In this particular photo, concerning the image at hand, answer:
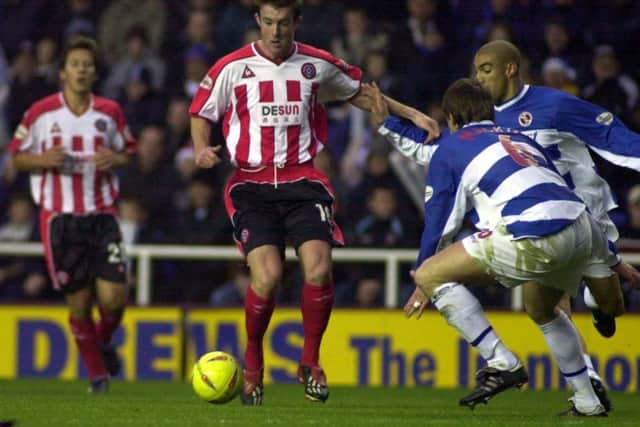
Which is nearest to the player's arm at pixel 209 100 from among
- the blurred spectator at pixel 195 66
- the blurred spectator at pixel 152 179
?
the blurred spectator at pixel 152 179

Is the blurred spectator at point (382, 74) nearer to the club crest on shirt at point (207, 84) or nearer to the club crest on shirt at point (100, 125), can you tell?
the club crest on shirt at point (100, 125)

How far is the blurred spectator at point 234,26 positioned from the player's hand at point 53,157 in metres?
4.85

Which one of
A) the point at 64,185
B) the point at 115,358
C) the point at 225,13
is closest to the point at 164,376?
the point at 115,358

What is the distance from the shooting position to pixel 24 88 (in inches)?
608

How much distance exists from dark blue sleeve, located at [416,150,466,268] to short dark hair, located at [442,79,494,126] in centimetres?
27

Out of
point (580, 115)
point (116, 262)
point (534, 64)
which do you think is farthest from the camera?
point (534, 64)

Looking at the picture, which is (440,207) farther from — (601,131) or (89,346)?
(89,346)

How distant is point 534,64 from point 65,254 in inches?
207

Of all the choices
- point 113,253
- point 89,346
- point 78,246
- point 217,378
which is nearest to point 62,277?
point 78,246

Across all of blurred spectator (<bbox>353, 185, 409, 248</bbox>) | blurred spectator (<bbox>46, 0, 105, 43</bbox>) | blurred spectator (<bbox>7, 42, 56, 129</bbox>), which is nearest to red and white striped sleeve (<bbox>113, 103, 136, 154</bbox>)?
blurred spectator (<bbox>353, 185, 409, 248</bbox>)

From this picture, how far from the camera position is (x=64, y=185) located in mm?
10797

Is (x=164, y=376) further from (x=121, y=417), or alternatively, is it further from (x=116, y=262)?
(x=121, y=417)

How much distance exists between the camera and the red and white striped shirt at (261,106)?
8.62 m

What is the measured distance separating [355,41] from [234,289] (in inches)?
109
